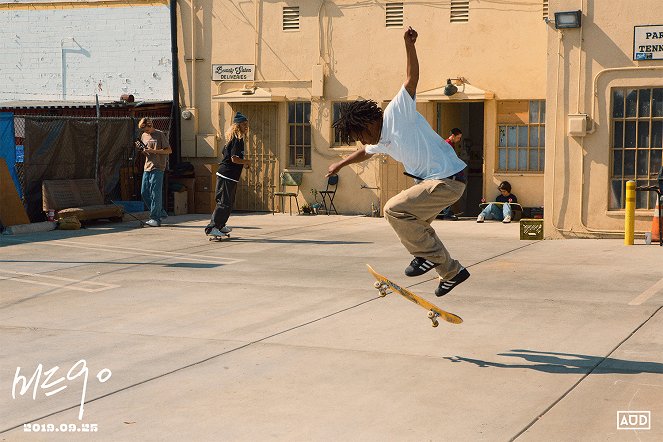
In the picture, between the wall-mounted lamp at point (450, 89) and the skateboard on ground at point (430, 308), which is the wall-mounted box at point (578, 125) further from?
the skateboard on ground at point (430, 308)

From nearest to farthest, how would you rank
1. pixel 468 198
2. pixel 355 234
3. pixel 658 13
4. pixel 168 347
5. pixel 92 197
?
1. pixel 168 347
2. pixel 658 13
3. pixel 355 234
4. pixel 92 197
5. pixel 468 198

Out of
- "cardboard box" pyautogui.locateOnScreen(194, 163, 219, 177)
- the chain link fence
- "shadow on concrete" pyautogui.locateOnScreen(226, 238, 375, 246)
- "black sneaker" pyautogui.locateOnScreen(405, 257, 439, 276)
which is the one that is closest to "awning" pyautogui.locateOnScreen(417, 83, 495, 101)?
"cardboard box" pyautogui.locateOnScreen(194, 163, 219, 177)

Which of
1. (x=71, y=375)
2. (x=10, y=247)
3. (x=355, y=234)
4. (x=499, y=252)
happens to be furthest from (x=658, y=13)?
(x=71, y=375)

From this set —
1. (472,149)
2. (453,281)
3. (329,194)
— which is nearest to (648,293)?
(453,281)

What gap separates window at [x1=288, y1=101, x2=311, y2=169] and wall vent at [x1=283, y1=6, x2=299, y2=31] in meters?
1.56

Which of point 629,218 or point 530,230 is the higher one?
point 629,218

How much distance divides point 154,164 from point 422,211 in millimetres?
10907

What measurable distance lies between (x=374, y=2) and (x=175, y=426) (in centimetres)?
1570

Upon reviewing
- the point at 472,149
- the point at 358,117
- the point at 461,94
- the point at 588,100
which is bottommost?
the point at 472,149

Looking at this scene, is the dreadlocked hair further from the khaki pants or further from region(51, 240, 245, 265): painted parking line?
region(51, 240, 245, 265): painted parking line

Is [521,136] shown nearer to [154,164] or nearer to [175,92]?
[154,164]

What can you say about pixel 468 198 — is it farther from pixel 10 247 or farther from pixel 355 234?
pixel 10 247

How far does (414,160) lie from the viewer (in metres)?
7.78

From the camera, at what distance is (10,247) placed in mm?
14727
